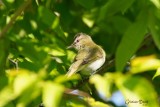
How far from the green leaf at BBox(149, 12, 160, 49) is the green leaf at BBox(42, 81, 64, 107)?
0.91 meters

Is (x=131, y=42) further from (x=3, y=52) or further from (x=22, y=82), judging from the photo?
(x=22, y=82)

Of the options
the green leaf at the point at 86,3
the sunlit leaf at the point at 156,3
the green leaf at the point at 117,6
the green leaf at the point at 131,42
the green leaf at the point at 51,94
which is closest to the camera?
the green leaf at the point at 51,94

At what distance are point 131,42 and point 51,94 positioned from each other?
0.94 m

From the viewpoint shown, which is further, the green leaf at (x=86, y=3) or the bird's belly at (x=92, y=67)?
the green leaf at (x=86, y=3)

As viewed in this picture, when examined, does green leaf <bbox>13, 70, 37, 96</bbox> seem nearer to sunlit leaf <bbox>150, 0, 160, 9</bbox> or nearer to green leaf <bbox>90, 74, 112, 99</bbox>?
green leaf <bbox>90, 74, 112, 99</bbox>

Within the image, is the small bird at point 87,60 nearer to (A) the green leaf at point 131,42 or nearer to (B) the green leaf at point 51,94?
(A) the green leaf at point 131,42

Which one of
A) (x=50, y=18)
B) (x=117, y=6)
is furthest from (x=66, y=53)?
(x=117, y=6)

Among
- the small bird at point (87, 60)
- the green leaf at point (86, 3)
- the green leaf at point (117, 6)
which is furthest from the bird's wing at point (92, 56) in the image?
the green leaf at point (117, 6)

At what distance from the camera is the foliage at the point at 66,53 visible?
1.71 meters

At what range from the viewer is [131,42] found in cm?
253

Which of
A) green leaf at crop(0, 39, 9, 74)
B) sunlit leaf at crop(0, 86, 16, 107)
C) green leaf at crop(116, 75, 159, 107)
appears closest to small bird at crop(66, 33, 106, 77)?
green leaf at crop(0, 39, 9, 74)

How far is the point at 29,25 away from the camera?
3361 millimetres

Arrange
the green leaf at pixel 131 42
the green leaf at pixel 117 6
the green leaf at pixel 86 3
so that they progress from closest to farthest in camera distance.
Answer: the green leaf at pixel 131 42 → the green leaf at pixel 117 6 → the green leaf at pixel 86 3

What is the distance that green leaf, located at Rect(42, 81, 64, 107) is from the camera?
163cm
